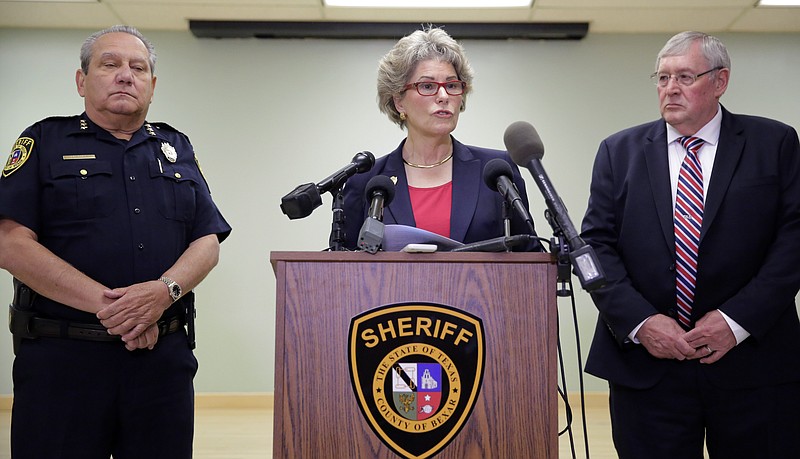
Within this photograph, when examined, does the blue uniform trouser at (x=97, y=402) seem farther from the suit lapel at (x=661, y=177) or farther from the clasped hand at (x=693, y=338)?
the suit lapel at (x=661, y=177)

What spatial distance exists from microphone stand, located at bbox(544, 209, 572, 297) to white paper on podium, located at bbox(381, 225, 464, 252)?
10.4 inches

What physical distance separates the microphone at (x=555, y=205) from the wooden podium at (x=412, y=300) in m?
0.09

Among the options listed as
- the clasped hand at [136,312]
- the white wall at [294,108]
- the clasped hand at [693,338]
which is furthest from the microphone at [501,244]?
the white wall at [294,108]

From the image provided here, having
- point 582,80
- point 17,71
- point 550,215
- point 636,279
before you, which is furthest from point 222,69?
point 550,215

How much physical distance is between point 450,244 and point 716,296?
2.91 ft

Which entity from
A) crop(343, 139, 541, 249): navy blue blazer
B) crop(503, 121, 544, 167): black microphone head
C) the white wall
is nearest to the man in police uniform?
crop(343, 139, 541, 249): navy blue blazer

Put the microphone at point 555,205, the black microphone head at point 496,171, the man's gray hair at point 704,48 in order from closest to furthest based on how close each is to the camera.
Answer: the microphone at point 555,205 → the black microphone head at point 496,171 → the man's gray hair at point 704,48

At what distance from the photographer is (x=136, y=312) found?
2.18 m

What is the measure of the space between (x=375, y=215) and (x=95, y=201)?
101 cm

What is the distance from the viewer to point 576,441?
500 centimetres

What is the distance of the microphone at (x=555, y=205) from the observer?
1.52 metres

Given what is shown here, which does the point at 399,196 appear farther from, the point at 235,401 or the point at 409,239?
the point at 235,401

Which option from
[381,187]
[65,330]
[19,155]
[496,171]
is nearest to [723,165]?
[496,171]

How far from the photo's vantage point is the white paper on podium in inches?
72.3
